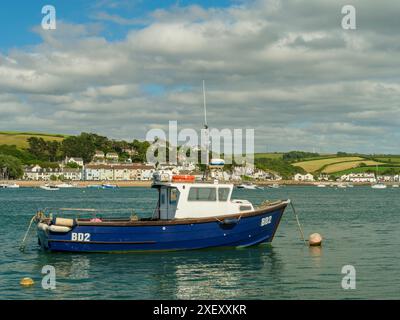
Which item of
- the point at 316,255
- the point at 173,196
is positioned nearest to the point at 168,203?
the point at 173,196

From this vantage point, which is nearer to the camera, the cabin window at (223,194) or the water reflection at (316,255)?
the water reflection at (316,255)

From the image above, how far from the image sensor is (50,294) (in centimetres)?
2086

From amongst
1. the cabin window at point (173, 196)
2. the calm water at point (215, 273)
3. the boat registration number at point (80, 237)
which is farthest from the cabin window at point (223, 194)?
the boat registration number at point (80, 237)

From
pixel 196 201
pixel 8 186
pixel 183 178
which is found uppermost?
pixel 183 178

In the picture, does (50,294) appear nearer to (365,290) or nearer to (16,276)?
(16,276)

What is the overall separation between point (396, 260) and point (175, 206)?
1063 centimetres

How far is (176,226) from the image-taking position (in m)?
27.9

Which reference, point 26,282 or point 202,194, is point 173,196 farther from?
point 26,282

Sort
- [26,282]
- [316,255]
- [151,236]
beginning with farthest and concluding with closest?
[316,255] → [151,236] → [26,282]

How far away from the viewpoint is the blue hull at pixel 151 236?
27.8m

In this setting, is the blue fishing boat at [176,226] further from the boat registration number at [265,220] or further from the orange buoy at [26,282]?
the orange buoy at [26,282]

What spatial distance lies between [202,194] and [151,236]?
3.18 metres
